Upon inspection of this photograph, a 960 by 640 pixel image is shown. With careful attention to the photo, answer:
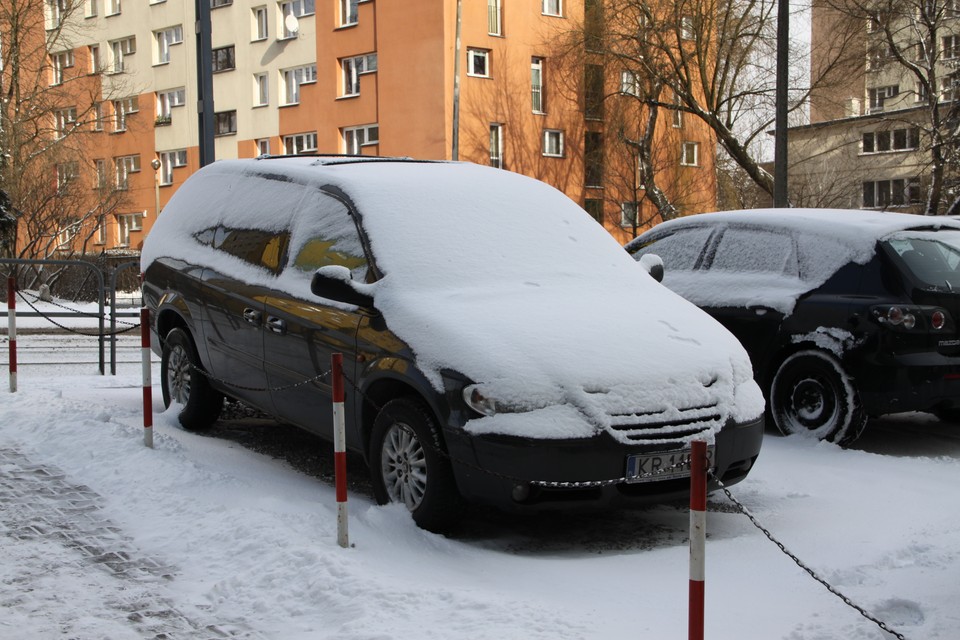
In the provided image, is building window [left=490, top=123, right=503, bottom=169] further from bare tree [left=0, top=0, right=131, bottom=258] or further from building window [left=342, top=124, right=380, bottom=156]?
bare tree [left=0, top=0, right=131, bottom=258]

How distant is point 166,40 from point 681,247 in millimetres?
48568

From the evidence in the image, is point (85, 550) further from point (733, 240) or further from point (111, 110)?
point (111, 110)

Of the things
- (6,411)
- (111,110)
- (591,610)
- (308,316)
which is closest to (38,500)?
(308,316)

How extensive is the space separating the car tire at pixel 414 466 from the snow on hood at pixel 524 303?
28 centimetres

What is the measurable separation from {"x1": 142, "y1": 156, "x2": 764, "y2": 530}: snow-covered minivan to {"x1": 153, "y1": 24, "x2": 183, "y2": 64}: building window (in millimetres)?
47717

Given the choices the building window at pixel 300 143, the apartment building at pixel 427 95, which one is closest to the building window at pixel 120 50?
the apartment building at pixel 427 95

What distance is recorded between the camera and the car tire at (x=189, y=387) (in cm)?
803

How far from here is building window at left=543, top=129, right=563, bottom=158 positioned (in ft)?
143

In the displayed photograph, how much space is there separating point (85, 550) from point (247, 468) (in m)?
1.61

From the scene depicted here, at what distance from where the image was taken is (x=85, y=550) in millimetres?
5340

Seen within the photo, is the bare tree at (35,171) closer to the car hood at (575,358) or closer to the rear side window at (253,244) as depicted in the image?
the rear side window at (253,244)

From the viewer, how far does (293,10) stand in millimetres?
46812

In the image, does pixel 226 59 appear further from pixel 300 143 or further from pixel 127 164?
pixel 127 164

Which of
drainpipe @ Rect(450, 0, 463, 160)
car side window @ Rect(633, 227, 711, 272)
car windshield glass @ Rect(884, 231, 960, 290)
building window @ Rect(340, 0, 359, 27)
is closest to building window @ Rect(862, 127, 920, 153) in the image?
drainpipe @ Rect(450, 0, 463, 160)
